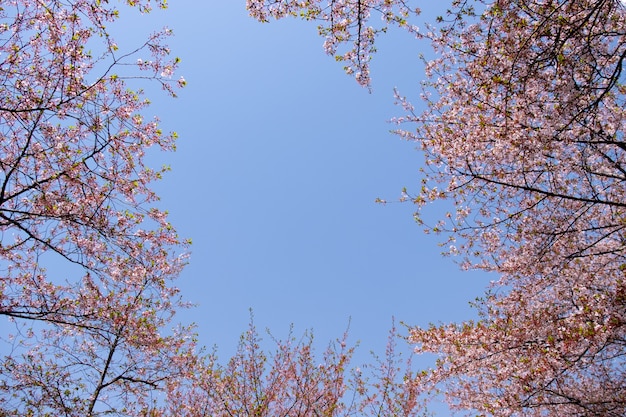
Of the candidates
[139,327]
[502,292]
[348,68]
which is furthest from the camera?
[139,327]

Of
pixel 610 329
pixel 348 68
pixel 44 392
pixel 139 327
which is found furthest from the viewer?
pixel 139 327

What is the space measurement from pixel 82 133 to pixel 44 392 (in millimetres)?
5701

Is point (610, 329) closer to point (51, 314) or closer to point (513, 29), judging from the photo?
point (513, 29)

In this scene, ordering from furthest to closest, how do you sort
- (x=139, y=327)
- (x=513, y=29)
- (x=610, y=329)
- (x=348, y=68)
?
1. (x=139, y=327)
2. (x=348, y=68)
3. (x=610, y=329)
4. (x=513, y=29)

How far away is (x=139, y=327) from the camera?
31.0ft

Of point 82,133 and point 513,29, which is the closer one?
point 513,29

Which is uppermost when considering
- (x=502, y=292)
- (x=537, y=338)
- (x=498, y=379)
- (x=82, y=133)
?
(x=82, y=133)

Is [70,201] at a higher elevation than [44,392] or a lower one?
higher

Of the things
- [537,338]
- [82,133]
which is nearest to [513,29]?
[537,338]

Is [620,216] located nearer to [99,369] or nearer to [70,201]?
[70,201]

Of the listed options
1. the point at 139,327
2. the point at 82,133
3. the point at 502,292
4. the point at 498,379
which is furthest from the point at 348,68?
the point at 139,327

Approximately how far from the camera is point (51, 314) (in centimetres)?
629

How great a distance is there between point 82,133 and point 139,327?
5.13 metres

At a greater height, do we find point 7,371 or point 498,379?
point 498,379
